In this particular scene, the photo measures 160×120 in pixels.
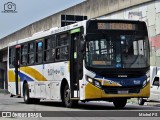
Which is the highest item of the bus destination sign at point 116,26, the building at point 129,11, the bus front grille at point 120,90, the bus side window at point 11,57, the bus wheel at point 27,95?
the building at point 129,11

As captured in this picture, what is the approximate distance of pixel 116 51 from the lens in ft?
57.2

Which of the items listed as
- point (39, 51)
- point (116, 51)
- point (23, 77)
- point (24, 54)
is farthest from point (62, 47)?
point (23, 77)

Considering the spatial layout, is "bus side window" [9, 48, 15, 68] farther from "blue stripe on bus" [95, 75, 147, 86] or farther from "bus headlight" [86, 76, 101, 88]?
"blue stripe on bus" [95, 75, 147, 86]

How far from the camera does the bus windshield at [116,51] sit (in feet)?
56.6

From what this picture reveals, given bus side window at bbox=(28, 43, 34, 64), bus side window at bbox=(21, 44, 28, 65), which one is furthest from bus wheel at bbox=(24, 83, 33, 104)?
bus side window at bbox=(28, 43, 34, 64)

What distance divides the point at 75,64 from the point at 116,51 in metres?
Result: 1.77

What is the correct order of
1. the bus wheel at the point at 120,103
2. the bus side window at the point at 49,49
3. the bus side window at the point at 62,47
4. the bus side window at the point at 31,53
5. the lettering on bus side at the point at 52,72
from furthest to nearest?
the bus side window at the point at 31,53
the bus side window at the point at 49,49
the lettering on bus side at the point at 52,72
the bus wheel at the point at 120,103
the bus side window at the point at 62,47

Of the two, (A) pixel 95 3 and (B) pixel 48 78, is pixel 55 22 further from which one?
(B) pixel 48 78

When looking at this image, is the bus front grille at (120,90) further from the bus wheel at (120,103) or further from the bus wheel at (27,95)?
the bus wheel at (27,95)

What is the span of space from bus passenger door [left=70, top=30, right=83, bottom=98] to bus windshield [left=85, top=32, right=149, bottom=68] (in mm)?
832

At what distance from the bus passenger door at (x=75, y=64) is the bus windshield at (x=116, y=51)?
0.83 meters

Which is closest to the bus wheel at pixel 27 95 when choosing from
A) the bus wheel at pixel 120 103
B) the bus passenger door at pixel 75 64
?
the bus wheel at pixel 120 103

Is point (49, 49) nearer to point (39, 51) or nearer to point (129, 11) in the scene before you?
point (39, 51)

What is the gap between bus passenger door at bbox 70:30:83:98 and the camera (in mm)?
18016
